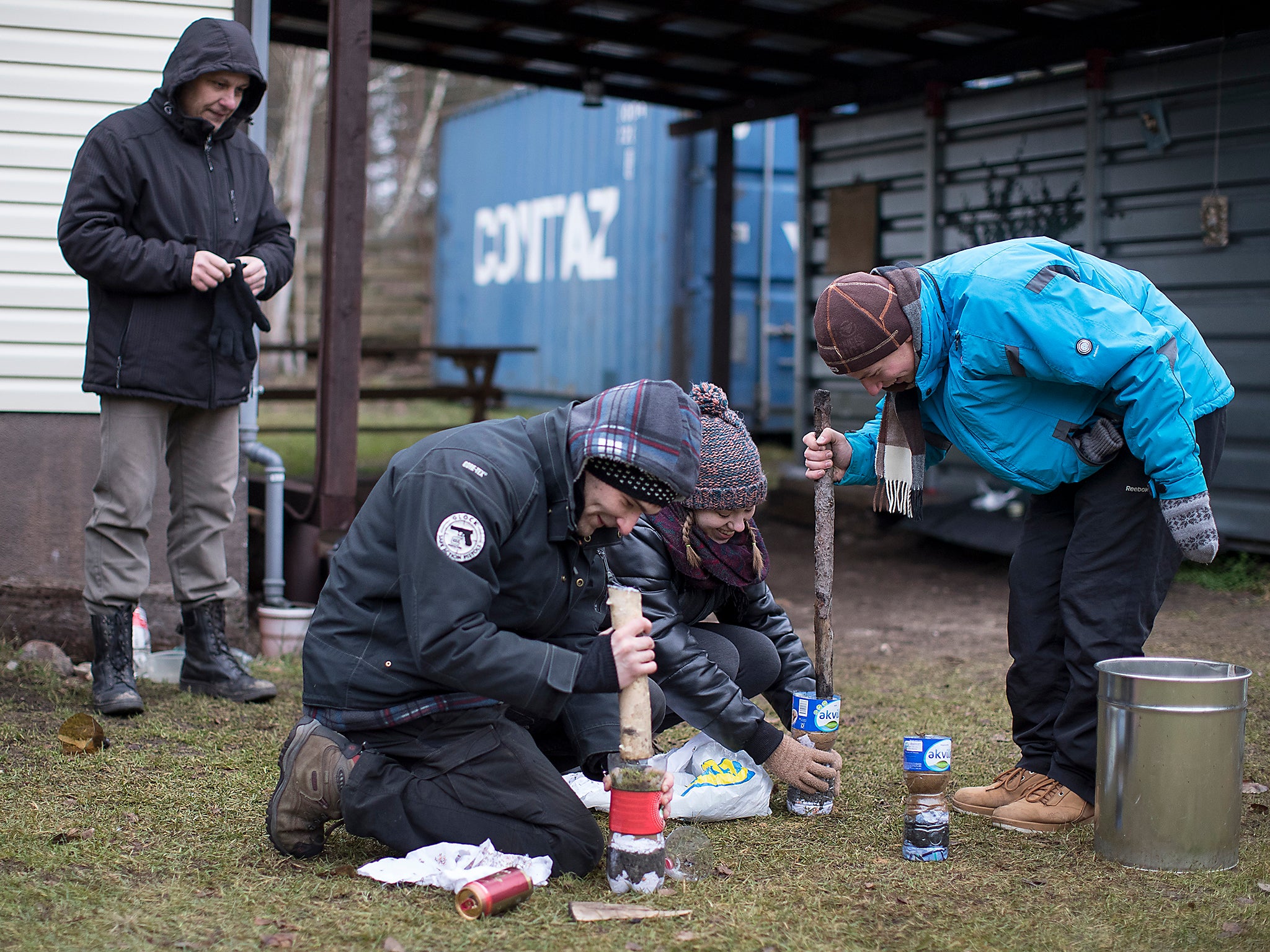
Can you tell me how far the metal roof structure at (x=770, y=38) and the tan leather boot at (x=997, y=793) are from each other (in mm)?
5086

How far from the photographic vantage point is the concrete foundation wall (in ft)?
16.1

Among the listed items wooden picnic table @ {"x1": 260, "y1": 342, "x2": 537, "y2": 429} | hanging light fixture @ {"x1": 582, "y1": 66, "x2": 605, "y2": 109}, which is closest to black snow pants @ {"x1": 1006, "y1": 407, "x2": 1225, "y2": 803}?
Result: hanging light fixture @ {"x1": 582, "y1": 66, "x2": 605, "y2": 109}

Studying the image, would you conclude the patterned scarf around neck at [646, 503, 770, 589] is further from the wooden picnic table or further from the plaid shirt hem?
the wooden picnic table

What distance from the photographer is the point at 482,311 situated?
52.5 ft

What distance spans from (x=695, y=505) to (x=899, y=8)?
18.5 feet

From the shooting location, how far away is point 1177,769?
281 centimetres

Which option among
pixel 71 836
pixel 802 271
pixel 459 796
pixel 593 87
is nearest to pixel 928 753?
pixel 459 796

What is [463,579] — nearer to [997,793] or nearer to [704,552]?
[704,552]

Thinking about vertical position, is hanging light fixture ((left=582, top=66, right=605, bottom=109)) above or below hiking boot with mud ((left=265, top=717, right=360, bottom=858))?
above

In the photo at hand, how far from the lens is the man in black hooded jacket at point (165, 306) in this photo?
12.9 ft

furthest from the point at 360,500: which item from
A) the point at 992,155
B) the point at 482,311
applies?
the point at 482,311

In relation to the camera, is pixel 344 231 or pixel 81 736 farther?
pixel 344 231

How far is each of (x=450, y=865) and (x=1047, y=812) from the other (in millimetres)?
1538

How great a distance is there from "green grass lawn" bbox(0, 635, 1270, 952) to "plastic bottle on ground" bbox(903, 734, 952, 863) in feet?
0.13
